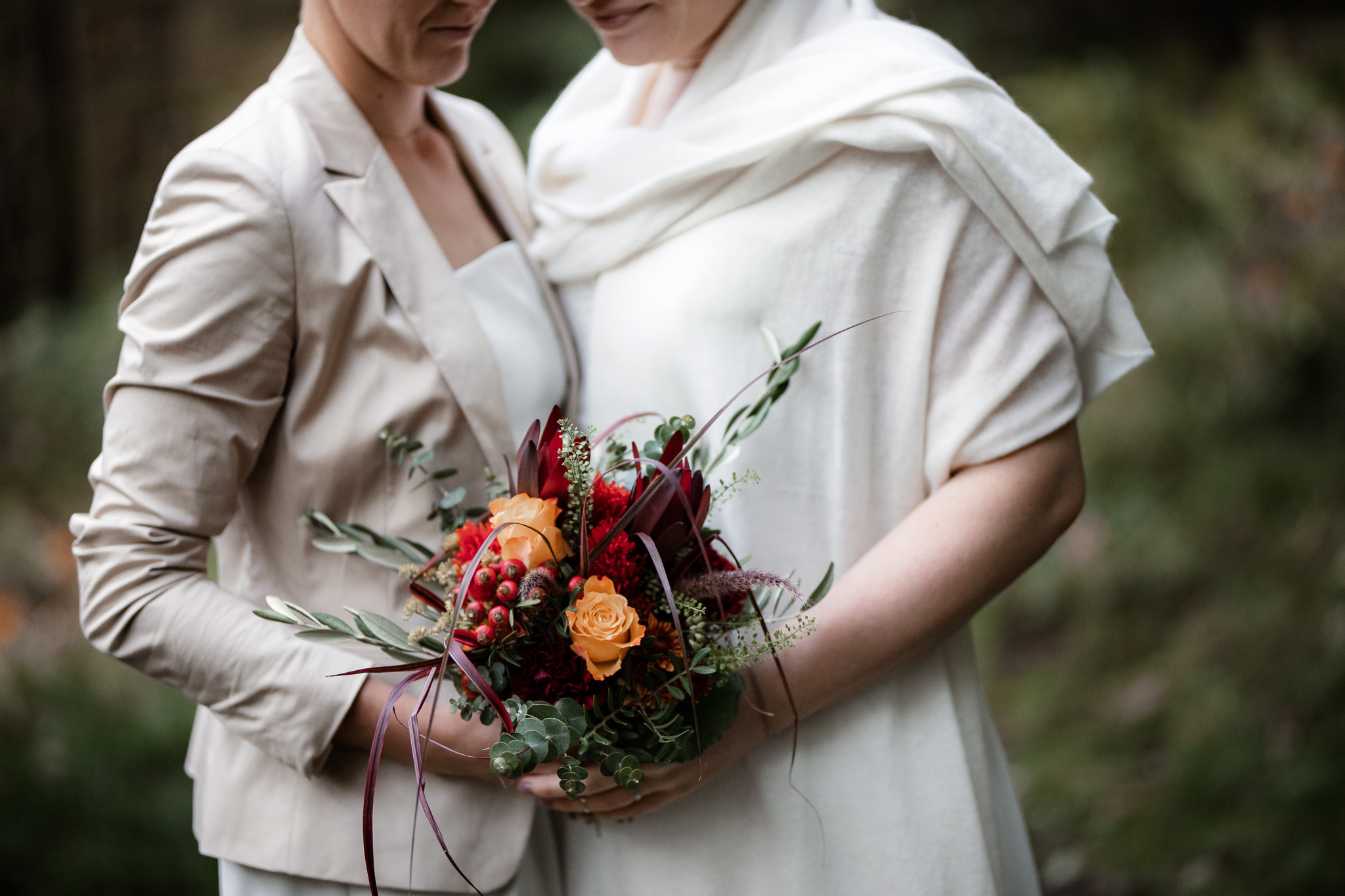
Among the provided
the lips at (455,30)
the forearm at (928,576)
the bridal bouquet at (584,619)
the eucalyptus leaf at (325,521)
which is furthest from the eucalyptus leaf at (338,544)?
the lips at (455,30)

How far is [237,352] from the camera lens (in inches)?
49.9

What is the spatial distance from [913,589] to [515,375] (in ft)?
2.11

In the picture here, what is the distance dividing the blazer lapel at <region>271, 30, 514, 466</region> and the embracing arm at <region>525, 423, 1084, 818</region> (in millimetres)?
492

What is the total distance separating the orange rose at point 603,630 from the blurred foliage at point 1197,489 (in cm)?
270

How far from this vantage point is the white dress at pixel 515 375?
140 cm

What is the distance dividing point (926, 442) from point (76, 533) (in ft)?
3.80

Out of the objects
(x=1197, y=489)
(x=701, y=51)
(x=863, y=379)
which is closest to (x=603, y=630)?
(x=863, y=379)

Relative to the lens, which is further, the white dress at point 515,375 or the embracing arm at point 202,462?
the white dress at point 515,375

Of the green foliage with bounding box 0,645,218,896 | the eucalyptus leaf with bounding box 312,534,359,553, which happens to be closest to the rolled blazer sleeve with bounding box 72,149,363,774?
the eucalyptus leaf with bounding box 312,534,359,553

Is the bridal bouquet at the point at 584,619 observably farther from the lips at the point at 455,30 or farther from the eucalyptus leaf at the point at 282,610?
the lips at the point at 455,30

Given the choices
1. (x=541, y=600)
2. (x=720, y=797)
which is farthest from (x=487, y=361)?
(x=720, y=797)

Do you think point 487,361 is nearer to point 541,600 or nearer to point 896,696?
point 541,600

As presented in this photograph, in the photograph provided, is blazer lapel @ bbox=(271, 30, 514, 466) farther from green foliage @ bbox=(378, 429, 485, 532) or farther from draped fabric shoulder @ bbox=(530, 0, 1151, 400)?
draped fabric shoulder @ bbox=(530, 0, 1151, 400)

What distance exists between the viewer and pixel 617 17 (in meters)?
1.58
